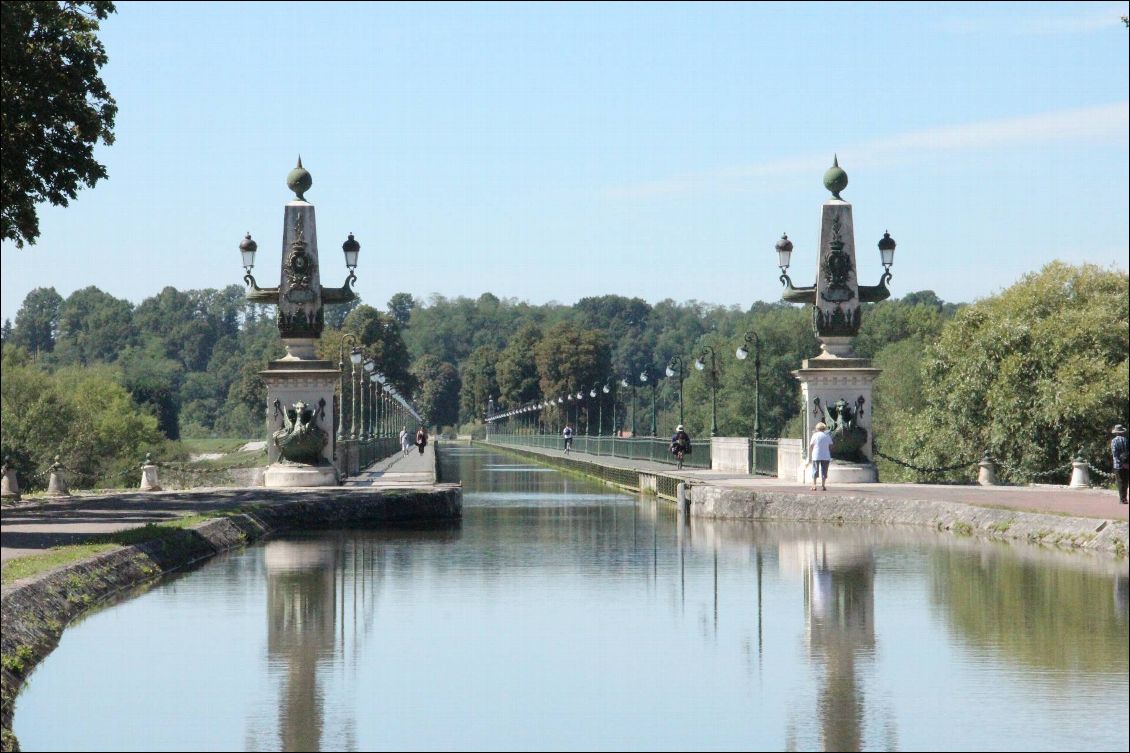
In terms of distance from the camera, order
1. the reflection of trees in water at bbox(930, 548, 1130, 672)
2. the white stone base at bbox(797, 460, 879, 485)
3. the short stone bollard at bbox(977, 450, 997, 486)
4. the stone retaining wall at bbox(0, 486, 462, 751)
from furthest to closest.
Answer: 1. the short stone bollard at bbox(977, 450, 997, 486)
2. the white stone base at bbox(797, 460, 879, 485)
3. the reflection of trees in water at bbox(930, 548, 1130, 672)
4. the stone retaining wall at bbox(0, 486, 462, 751)

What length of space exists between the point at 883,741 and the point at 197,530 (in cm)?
1541

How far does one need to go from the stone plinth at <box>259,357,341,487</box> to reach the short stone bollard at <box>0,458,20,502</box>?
5371 millimetres

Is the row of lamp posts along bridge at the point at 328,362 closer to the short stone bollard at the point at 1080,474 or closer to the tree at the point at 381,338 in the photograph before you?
the short stone bollard at the point at 1080,474

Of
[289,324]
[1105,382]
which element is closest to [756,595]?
[289,324]

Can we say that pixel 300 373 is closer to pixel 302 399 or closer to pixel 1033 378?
pixel 302 399

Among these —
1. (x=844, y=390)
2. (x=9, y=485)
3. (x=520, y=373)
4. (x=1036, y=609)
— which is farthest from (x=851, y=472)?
(x=520, y=373)

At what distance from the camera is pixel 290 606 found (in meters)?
18.8

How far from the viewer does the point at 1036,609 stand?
17828 mm

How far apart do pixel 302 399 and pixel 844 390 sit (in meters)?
11.7

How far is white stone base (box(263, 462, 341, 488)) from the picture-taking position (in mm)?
37781

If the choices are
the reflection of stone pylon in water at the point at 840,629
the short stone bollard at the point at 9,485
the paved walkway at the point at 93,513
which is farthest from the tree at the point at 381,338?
the reflection of stone pylon in water at the point at 840,629

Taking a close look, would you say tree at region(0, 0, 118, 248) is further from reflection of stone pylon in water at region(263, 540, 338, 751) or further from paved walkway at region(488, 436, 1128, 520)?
paved walkway at region(488, 436, 1128, 520)

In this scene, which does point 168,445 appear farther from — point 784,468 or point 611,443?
point 784,468

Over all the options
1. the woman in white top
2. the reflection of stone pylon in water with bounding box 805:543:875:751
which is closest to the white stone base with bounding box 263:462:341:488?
the woman in white top
